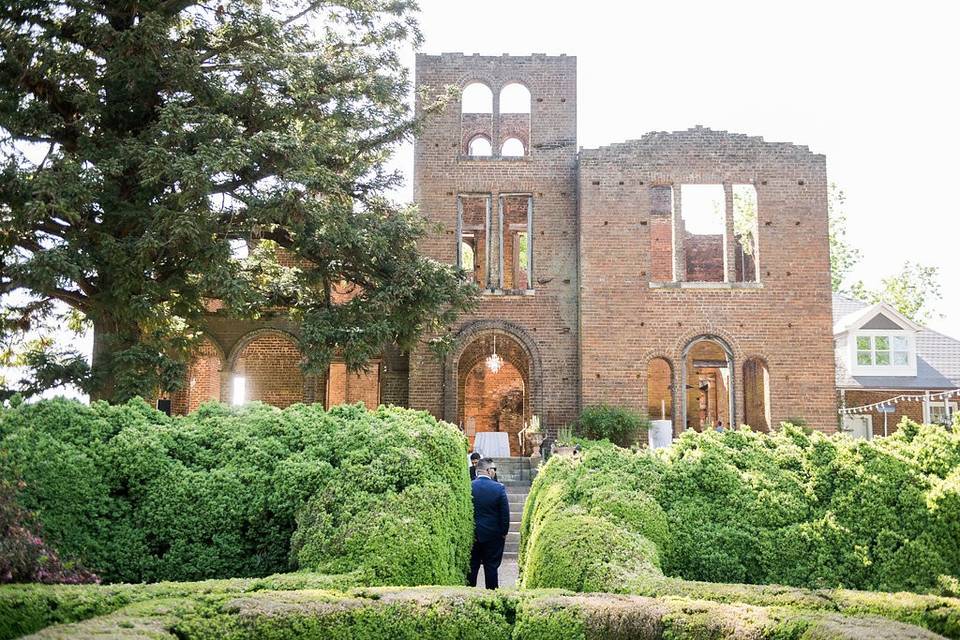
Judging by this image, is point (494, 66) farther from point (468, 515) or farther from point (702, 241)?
point (468, 515)

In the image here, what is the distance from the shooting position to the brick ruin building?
66.3 ft

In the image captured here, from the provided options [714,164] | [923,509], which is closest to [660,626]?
[923,509]

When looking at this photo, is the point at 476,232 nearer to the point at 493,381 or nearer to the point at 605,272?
the point at 493,381

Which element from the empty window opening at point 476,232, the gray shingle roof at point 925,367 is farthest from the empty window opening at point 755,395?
the empty window opening at point 476,232

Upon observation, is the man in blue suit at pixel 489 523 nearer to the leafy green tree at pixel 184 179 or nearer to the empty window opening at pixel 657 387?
the leafy green tree at pixel 184 179

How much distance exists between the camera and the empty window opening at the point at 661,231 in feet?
95.5

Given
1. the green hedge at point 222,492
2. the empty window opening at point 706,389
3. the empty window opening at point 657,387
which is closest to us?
the green hedge at point 222,492

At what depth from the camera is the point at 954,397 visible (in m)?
25.5

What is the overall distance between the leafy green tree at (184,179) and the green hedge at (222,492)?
722 cm

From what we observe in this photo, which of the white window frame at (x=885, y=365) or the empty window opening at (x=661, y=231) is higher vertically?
the empty window opening at (x=661, y=231)

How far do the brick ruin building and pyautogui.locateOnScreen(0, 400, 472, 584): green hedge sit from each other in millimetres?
13563

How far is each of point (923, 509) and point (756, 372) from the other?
18058 millimetres

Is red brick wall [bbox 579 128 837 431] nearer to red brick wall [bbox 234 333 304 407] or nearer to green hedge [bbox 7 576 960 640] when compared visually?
red brick wall [bbox 234 333 304 407]

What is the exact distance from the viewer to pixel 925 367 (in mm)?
26516
